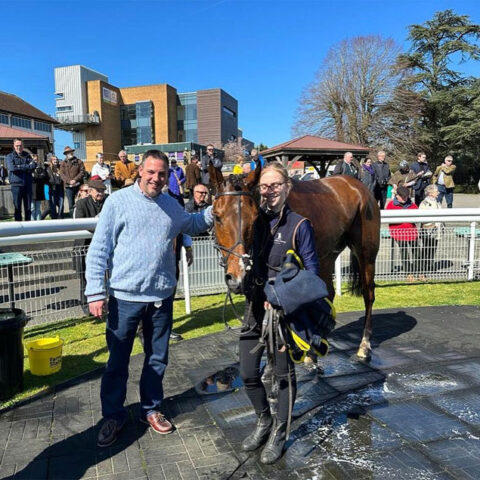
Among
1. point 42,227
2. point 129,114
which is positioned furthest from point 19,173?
point 129,114

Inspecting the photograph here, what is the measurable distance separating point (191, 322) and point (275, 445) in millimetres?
3421

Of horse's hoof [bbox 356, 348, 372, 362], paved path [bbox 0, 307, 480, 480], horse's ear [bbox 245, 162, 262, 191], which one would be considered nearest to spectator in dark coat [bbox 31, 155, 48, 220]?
paved path [bbox 0, 307, 480, 480]

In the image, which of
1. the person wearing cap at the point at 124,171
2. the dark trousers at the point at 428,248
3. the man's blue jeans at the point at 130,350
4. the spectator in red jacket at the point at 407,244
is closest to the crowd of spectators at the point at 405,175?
the spectator in red jacket at the point at 407,244

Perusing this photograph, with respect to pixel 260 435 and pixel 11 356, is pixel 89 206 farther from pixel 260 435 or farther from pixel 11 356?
pixel 260 435

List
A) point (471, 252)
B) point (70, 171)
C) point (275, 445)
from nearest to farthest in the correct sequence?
point (275, 445) → point (471, 252) → point (70, 171)

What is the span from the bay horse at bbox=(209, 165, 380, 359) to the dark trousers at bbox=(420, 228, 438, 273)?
2.83m

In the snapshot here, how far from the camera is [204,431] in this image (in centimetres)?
322

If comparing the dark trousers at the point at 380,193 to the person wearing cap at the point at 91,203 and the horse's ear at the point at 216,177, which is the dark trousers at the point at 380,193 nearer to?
the person wearing cap at the point at 91,203

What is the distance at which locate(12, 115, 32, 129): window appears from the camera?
58.0 m

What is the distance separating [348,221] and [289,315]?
2.62m

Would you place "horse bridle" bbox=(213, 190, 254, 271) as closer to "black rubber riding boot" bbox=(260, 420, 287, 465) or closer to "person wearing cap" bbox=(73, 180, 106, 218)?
"black rubber riding boot" bbox=(260, 420, 287, 465)

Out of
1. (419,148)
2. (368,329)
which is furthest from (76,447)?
(419,148)

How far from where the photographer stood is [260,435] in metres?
2.96

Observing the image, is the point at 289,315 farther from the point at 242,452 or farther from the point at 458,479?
the point at 458,479
